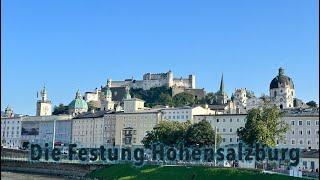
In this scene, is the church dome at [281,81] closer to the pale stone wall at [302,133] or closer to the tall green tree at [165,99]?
the pale stone wall at [302,133]

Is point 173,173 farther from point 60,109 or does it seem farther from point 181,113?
point 60,109

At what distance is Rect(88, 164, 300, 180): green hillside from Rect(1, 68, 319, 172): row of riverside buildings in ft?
54.9

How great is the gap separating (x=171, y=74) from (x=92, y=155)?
93936 mm

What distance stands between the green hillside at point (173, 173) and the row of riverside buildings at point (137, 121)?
54.9 feet

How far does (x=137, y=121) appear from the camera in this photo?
111m

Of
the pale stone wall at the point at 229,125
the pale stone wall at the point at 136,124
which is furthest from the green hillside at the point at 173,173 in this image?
the pale stone wall at the point at 136,124

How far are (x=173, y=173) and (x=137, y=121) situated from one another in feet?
188

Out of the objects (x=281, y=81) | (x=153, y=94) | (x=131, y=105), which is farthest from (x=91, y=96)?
(x=281, y=81)

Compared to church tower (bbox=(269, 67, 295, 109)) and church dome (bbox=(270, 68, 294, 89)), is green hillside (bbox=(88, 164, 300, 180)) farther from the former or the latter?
church dome (bbox=(270, 68, 294, 89))

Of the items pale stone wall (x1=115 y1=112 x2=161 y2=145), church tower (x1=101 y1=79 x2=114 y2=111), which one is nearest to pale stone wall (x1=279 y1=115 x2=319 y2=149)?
pale stone wall (x1=115 y1=112 x2=161 y2=145)

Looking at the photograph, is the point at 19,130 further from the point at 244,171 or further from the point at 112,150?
the point at 244,171

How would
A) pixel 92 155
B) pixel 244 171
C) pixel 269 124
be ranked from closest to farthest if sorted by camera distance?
pixel 244 171 → pixel 269 124 → pixel 92 155

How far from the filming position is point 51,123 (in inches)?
5123

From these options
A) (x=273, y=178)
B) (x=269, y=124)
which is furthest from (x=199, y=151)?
(x=273, y=178)
